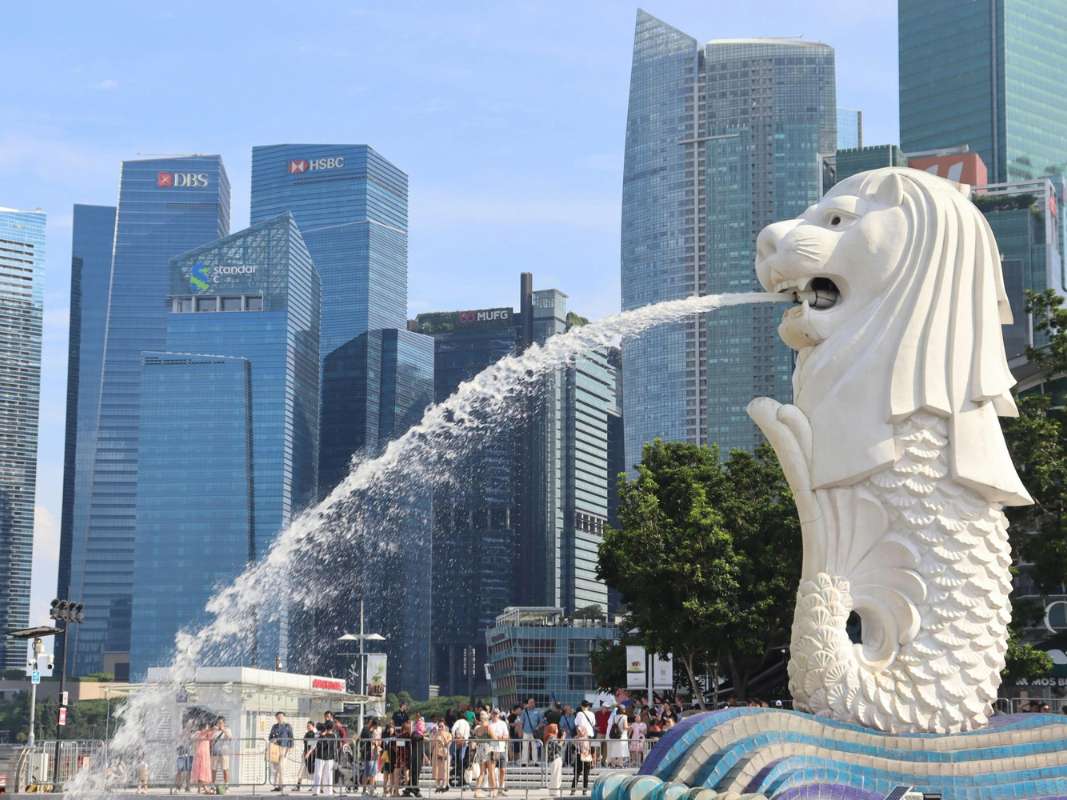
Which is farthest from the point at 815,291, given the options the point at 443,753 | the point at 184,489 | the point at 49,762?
the point at 184,489

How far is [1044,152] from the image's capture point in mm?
168125

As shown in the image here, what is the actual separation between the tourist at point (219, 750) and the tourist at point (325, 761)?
164 cm

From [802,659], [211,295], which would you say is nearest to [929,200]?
[802,659]

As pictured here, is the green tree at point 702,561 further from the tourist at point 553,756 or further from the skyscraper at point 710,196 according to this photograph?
the skyscraper at point 710,196

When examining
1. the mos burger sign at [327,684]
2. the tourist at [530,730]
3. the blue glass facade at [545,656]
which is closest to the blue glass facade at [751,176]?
the blue glass facade at [545,656]

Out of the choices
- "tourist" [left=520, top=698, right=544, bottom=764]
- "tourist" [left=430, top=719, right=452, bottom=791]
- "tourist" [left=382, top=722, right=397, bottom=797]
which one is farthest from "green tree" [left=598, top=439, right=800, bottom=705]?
"tourist" [left=382, top=722, right=397, bottom=797]

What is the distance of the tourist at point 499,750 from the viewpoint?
25.3 meters

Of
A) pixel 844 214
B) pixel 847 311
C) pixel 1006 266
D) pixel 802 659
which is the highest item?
pixel 1006 266

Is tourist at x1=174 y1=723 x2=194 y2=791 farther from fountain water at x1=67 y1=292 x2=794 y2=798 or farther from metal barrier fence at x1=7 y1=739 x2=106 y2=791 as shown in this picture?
metal barrier fence at x1=7 y1=739 x2=106 y2=791

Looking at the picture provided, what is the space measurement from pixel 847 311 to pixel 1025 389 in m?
32.2

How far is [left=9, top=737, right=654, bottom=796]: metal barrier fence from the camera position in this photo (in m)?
25.5

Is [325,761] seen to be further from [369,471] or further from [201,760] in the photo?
A: [369,471]

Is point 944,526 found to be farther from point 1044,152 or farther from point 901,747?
point 1044,152

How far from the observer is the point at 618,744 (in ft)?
87.7
